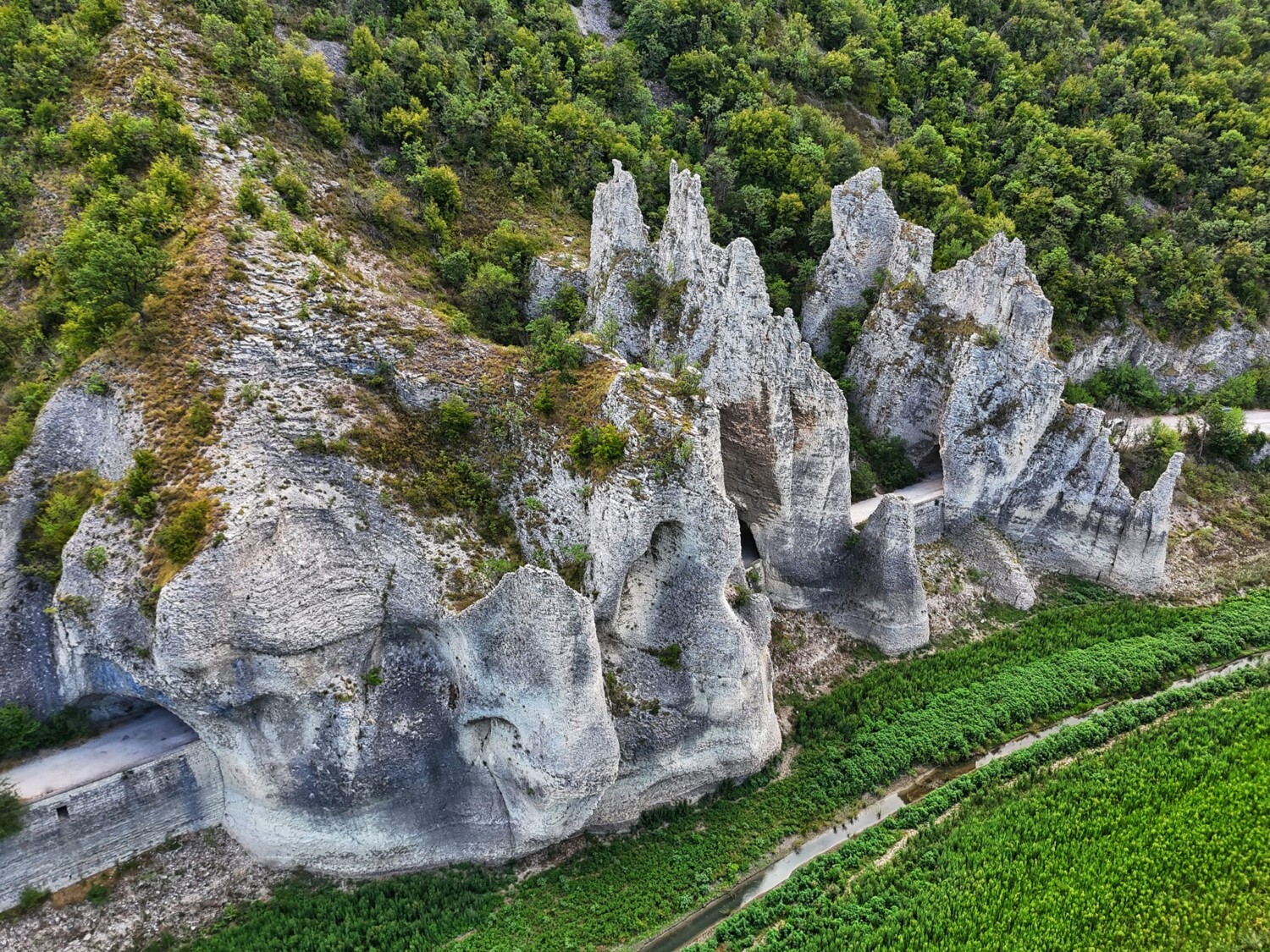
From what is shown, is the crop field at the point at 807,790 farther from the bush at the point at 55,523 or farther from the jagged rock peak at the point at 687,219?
the jagged rock peak at the point at 687,219

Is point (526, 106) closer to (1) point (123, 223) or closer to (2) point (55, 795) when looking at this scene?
(1) point (123, 223)

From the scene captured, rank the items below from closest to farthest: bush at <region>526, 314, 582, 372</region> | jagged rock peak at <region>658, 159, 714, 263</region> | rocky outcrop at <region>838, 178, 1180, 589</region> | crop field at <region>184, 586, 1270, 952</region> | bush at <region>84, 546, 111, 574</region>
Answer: bush at <region>84, 546, 111, 574</region> < crop field at <region>184, 586, 1270, 952</region> < bush at <region>526, 314, 582, 372</region> < jagged rock peak at <region>658, 159, 714, 263</region> < rocky outcrop at <region>838, 178, 1180, 589</region>

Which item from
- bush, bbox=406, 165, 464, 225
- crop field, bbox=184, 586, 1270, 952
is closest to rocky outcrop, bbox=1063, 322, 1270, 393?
crop field, bbox=184, 586, 1270, 952

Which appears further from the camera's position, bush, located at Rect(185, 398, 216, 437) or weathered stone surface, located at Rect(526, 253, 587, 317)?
weathered stone surface, located at Rect(526, 253, 587, 317)

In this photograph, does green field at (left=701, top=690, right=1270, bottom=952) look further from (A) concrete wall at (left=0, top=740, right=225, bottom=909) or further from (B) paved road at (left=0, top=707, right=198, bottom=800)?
→ (B) paved road at (left=0, top=707, right=198, bottom=800)

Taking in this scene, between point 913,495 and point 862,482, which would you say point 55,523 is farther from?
point 913,495

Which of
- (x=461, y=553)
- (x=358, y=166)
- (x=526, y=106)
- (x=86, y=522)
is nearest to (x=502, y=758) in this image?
(x=461, y=553)
